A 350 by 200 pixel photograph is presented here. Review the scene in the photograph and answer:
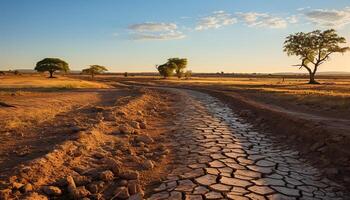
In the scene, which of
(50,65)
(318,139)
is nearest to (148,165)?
(318,139)

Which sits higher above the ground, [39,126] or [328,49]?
[328,49]

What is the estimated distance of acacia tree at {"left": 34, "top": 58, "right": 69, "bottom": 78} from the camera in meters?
70.1

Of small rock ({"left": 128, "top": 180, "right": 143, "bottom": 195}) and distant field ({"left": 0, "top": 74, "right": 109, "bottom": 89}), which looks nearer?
small rock ({"left": 128, "top": 180, "right": 143, "bottom": 195})

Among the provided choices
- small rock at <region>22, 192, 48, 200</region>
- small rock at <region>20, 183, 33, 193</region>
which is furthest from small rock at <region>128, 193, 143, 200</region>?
small rock at <region>20, 183, 33, 193</region>

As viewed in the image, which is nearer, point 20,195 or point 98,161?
point 20,195

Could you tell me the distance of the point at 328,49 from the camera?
176 ft

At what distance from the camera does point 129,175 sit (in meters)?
6.07

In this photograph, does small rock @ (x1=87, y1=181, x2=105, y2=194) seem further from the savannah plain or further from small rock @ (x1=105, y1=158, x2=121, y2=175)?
small rock @ (x1=105, y1=158, x2=121, y2=175)

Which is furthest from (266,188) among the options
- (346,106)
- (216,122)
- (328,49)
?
(328,49)

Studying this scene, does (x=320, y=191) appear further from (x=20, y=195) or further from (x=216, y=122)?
(x=216, y=122)

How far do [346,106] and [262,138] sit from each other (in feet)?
24.4

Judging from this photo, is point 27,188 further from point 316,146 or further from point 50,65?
point 50,65

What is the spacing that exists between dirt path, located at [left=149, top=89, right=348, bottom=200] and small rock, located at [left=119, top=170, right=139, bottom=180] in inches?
22.0

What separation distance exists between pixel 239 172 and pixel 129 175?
2.00 m
